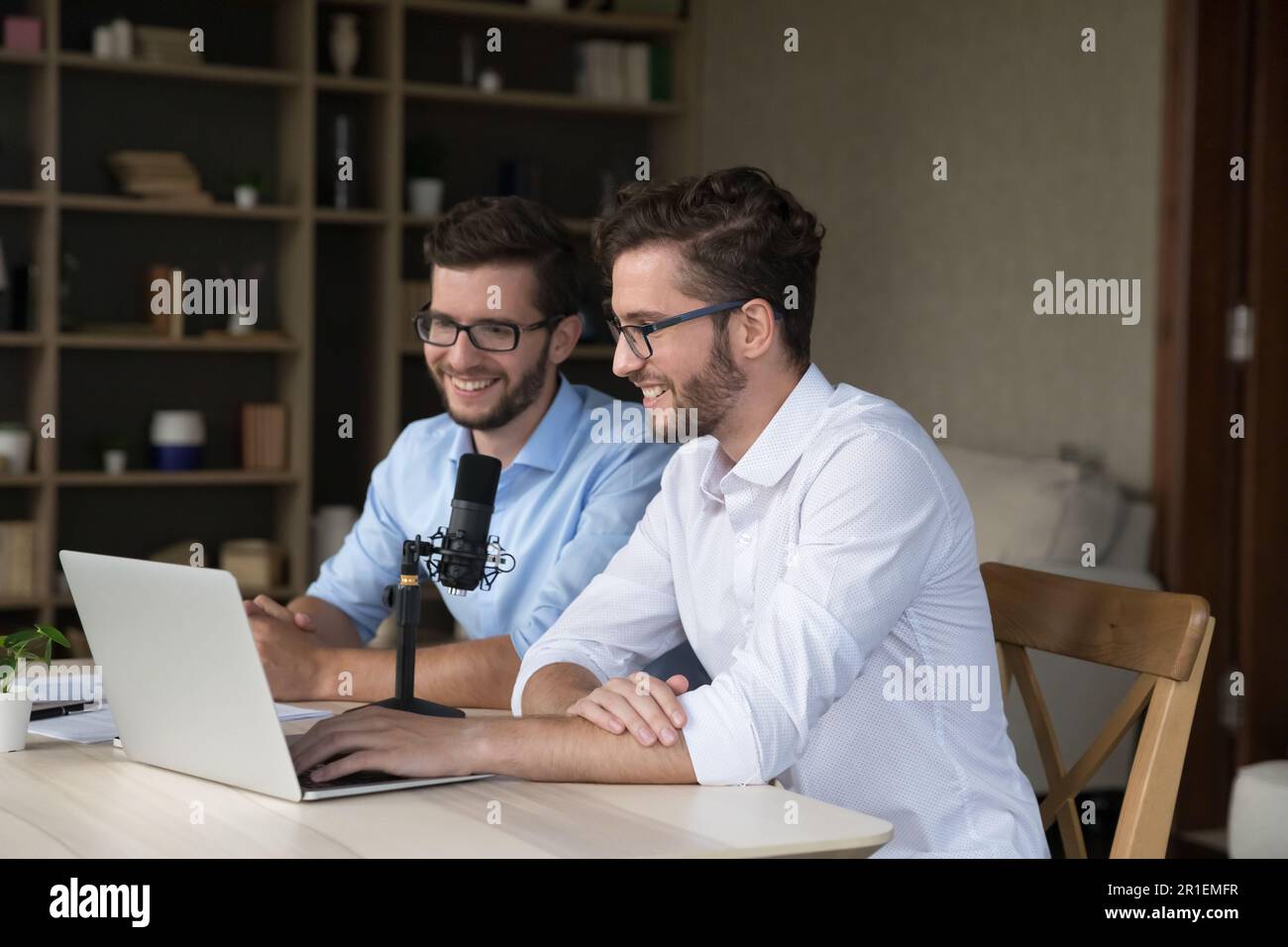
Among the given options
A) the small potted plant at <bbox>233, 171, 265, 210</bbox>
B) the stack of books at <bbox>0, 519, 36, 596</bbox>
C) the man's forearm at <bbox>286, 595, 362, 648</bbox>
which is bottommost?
the stack of books at <bbox>0, 519, 36, 596</bbox>

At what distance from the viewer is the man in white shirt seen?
150 cm

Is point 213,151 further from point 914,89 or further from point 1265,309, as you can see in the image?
point 1265,309

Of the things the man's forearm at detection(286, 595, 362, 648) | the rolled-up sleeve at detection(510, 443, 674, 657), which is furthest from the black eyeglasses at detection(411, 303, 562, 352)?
the man's forearm at detection(286, 595, 362, 648)

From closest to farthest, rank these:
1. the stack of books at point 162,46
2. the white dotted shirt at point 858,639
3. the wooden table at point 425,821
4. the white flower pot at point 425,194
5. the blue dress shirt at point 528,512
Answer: the wooden table at point 425,821 < the white dotted shirt at point 858,639 < the blue dress shirt at point 528,512 < the stack of books at point 162,46 < the white flower pot at point 425,194

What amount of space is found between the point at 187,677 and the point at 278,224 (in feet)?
13.1

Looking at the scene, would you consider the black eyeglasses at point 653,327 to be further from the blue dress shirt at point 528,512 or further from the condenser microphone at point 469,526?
the blue dress shirt at point 528,512

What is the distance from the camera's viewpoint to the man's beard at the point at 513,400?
245cm

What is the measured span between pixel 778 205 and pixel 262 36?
3709 millimetres

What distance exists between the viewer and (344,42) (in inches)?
197

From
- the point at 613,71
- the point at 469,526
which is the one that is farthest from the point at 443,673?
the point at 613,71

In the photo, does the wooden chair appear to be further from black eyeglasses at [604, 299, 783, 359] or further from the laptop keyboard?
the laptop keyboard

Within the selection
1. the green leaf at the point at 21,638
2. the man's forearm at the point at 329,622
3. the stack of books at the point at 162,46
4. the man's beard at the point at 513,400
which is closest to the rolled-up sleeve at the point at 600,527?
the man's beard at the point at 513,400

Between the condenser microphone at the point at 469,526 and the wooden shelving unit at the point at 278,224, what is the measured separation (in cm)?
329

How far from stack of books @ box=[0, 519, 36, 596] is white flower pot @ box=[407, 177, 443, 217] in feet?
5.17
